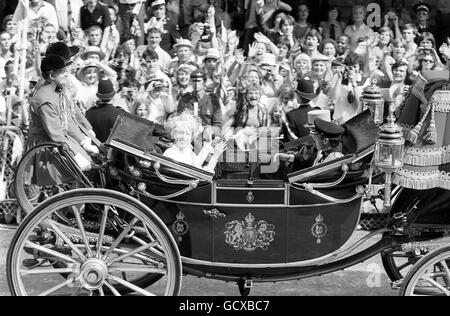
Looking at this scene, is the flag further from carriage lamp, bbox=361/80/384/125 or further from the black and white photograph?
carriage lamp, bbox=361/80/384/125

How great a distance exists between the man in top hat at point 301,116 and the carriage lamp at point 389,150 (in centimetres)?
301

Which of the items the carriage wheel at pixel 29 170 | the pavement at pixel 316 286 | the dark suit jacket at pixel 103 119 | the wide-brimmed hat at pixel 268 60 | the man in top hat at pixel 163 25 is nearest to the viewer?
the carriage wheel at pixel 29 170

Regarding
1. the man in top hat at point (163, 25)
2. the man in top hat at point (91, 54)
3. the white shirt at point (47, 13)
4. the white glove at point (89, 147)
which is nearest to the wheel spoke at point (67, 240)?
the white glove at point (89, 147)

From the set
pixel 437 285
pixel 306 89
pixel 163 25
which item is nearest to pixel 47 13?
pixel 163 25

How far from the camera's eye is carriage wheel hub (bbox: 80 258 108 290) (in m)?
5.52

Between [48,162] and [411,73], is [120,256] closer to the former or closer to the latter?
[48,162]

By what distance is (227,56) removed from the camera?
11.5m

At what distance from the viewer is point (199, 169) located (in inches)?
220

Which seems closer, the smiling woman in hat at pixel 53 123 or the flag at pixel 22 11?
the smiling woman in hat at pixel 53 123

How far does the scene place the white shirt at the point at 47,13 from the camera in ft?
36.1

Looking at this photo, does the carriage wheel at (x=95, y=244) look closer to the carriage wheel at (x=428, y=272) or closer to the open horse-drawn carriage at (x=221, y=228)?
the open horse-drawn carriage at (x=221, y=228)

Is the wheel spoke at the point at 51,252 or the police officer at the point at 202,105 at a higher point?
the wheel spoke at the point at 51,252

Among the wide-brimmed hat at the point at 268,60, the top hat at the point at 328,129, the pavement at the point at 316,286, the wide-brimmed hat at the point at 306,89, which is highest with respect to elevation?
the top hat at the point at 328,129

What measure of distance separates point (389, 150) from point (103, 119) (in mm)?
3236
